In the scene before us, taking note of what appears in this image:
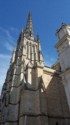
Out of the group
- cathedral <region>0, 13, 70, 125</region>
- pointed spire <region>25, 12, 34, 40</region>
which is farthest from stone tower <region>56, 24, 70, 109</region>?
pointed spire <region>25, 12, 34, 40</region>

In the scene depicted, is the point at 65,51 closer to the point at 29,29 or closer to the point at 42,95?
the point at 42,95

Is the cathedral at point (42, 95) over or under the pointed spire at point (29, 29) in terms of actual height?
under

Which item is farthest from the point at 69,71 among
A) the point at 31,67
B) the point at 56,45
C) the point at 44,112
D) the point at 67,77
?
the point at 31,67

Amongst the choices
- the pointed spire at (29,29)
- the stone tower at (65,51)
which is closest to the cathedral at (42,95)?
the stone tower at (65,51)

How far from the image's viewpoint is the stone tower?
1151cm

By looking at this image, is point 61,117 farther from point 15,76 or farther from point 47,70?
point 15,76

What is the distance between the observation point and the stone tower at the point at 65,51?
1151 cm

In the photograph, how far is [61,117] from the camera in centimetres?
1755

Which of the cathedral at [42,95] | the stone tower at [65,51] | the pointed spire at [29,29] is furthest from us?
the pointed spire at [29,29]

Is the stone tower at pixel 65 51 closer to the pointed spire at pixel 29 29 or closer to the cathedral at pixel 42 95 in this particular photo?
the cathedral at pixel 42 95

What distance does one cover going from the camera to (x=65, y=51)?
12.8 metres

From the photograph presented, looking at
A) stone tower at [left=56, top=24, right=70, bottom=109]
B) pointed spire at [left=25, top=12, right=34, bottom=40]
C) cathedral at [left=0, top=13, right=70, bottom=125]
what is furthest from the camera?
pointed spire at [left=25, top=12, right=34, bottom=40]

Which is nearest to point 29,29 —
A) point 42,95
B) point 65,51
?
point 42,95

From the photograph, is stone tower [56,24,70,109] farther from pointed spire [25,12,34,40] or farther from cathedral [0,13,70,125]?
pointed spire [25,12,34,40]
